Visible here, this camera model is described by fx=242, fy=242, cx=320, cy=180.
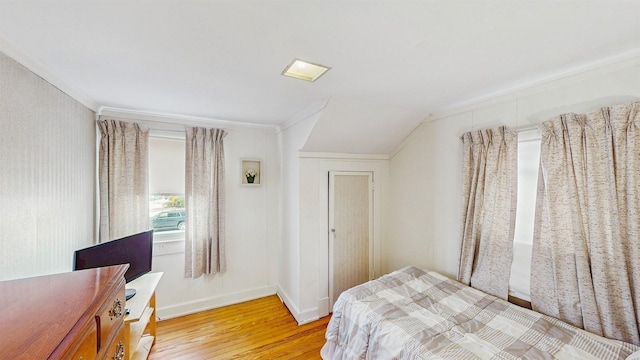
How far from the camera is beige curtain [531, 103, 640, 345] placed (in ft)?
4.66

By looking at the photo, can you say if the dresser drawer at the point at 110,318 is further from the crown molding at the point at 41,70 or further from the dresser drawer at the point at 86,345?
the crown molding at the point at 41,70

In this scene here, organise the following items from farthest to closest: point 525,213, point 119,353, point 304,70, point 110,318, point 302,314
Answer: point 302,314, point 525,213, point 304,70, point 119,353, point 110,318

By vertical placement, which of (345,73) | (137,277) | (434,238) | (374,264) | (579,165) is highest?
(345,73)

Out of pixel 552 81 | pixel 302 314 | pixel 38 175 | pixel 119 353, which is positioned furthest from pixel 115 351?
pixel 552 81

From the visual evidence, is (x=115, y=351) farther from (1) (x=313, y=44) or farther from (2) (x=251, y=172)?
(2) (x=251, y=172)

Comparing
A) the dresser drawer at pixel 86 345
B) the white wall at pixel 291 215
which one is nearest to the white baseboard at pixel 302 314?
the white wall at pixel 291 215

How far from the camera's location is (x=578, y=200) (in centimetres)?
162

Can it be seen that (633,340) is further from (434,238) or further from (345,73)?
(345,73)

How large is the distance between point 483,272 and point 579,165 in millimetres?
1086

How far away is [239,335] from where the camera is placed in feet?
8.05

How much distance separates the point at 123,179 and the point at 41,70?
1.20 m

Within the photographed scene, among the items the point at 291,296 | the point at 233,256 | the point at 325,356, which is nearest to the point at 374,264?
the point at 291,296

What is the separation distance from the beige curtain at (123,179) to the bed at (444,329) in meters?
2.28

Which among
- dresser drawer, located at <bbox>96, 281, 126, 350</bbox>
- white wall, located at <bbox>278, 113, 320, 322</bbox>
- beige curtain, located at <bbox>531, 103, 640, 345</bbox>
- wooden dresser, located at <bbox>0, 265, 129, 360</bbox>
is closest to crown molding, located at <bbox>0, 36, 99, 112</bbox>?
wooden dresser, located at <bbox>0, 265, 129, 360</bbox>
